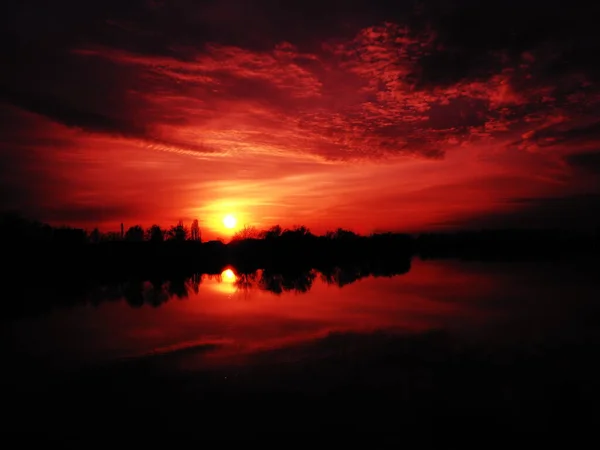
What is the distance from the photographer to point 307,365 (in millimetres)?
14617

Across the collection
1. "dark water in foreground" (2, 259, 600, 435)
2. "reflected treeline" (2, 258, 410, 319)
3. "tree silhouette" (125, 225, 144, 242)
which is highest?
"tree silhouette" (125, 225, 144, 242)

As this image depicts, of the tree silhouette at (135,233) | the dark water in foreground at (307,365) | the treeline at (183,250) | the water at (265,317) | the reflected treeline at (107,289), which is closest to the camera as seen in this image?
the dark water in foreground at (307,365)

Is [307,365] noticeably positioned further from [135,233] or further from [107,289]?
[135,233]

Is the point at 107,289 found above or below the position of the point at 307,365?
above

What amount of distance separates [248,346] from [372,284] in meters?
26.0

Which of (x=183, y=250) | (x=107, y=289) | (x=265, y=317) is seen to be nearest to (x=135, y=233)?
(x=183, y=250)

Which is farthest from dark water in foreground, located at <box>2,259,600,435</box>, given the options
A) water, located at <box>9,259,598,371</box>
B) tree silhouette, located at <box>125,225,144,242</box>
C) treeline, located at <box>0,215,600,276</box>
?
tree silhouette, located at <box>125,225,144,242</box>

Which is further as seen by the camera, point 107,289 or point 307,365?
point 107,289

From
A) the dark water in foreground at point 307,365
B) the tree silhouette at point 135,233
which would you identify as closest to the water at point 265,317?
the dark water in foreground at point 307,365

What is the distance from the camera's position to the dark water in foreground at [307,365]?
1078 cm

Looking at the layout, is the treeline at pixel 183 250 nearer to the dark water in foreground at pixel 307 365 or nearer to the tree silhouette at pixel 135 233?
the tree silhouette at pixel 135 233

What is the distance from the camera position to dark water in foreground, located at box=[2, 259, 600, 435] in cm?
1078

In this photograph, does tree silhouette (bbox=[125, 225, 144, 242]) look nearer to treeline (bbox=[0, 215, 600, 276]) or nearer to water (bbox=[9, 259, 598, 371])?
treeline (bbox=[0, 215, 600, 276])

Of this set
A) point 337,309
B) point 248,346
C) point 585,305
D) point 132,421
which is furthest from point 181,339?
point 585,305
